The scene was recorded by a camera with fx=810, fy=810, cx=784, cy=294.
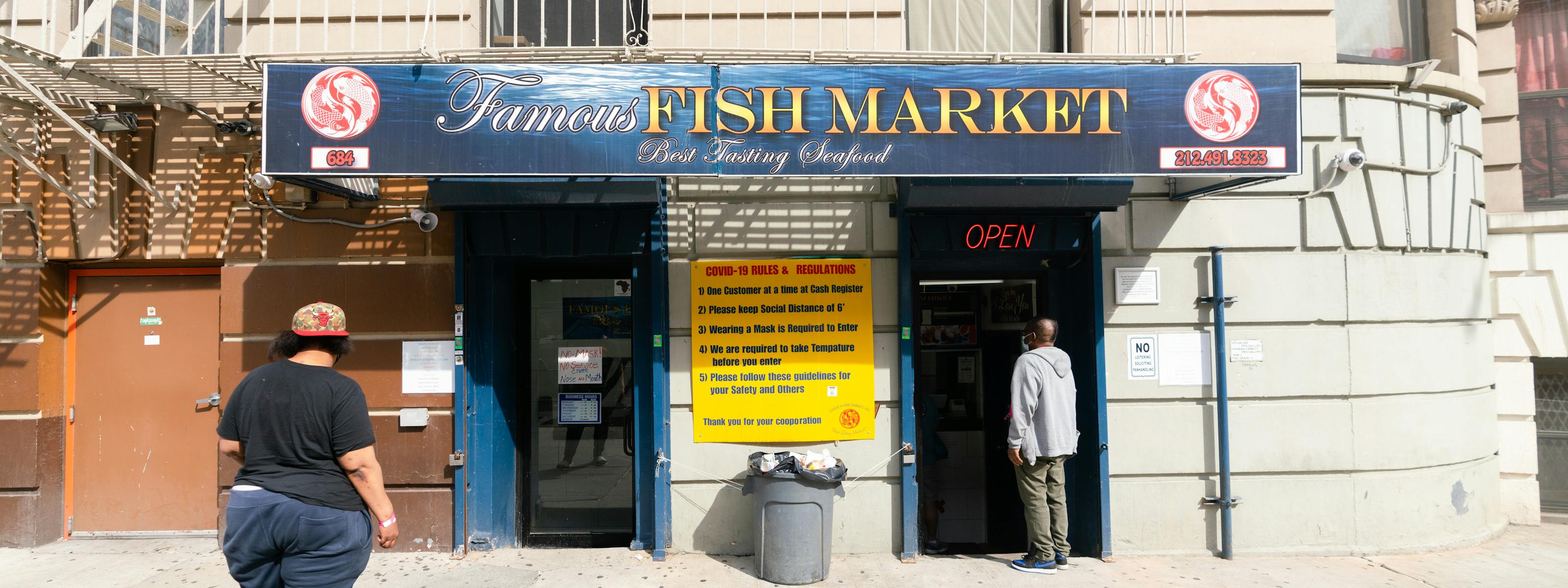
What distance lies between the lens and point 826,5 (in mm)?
6293

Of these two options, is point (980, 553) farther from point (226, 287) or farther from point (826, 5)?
point (226, 287)

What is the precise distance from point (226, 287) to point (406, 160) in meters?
2.42

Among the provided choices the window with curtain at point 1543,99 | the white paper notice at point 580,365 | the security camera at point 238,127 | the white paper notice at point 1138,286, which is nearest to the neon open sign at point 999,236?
the white paper notice at point 1138,286

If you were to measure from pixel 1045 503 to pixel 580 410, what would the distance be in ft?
12.0

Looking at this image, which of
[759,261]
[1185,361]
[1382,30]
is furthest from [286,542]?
[1382,30]

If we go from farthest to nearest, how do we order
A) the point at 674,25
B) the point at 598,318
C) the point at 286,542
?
the point at 598,318, the point at 674,25, the point at 286,542

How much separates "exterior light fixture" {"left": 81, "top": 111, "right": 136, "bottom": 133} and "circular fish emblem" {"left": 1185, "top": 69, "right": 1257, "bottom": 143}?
7533 mm

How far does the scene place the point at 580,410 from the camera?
6613mm

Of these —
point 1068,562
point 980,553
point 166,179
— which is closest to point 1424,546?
point 1068,562

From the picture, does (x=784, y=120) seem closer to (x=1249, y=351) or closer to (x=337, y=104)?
(x=337, y=104)

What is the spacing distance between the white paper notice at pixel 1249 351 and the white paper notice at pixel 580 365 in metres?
4.94

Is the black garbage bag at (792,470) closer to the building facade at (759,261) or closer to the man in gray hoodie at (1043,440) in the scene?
the building facade at (759,261)

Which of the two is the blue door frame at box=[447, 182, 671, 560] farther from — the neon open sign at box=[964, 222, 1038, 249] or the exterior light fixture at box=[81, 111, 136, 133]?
the exterior light fixture at box=[81, 111, 136, 133]

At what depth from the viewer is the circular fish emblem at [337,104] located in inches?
192
